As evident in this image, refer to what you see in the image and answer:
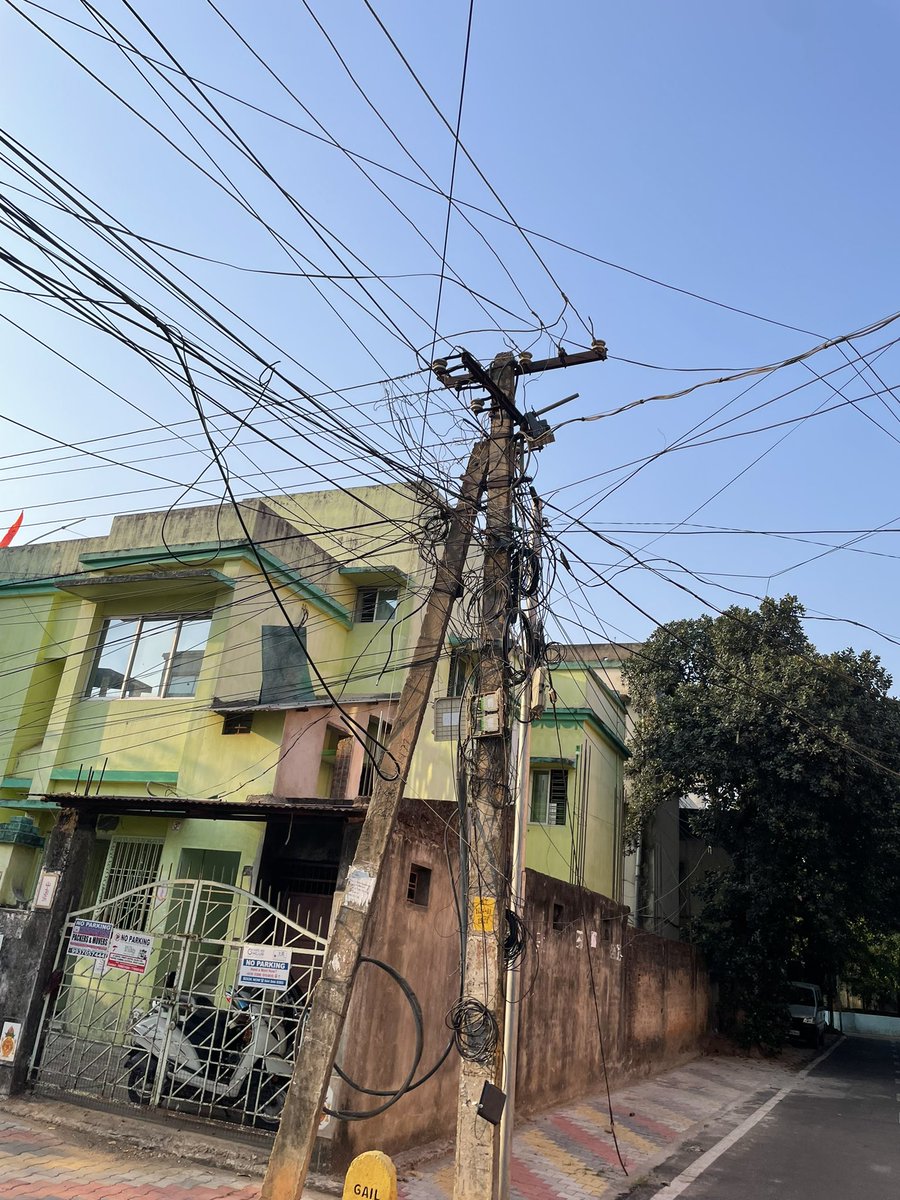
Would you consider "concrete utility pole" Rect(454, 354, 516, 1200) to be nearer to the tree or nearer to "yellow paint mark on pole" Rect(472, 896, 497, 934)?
"yellow paint mark on pole" Rect(472, 896, 497, 934)

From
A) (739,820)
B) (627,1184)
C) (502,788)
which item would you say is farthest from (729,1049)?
(502,788)

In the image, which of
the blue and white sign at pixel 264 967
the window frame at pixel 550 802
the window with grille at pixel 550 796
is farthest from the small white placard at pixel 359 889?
the window with grille at pixel 550 796

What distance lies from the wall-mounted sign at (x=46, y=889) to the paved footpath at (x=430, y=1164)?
191 cm

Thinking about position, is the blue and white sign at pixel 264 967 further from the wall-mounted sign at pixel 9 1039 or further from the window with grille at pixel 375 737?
the window with grille at pixel 375 737

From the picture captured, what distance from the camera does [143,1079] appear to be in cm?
810

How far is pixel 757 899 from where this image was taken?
19.5 m

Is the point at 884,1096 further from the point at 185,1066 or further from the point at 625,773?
the point at 185,1066

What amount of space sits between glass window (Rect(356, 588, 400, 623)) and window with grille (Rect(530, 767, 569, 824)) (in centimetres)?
539

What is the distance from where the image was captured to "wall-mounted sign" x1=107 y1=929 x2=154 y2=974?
27.9 feet

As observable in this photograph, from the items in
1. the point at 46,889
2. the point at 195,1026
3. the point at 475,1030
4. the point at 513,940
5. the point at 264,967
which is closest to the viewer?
the point at 475,1030

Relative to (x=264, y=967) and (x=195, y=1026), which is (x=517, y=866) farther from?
(x=195, y=1026)

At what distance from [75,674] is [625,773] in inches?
556

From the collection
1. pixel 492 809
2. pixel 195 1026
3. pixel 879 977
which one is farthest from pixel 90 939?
pixel 879 977

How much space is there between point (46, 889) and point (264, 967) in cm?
300
